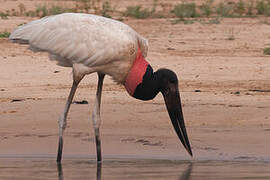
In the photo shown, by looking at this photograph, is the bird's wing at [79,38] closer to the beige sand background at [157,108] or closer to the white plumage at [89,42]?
the white plumage at [89,42]

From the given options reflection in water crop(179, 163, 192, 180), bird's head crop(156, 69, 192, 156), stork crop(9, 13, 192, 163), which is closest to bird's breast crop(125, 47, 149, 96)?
stork crop(9, 13, 192, 163)

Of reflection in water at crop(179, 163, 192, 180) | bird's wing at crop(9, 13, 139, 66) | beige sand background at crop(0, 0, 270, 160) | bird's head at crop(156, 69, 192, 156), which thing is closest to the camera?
reflection in water at crop(179, 163, 192, 180)

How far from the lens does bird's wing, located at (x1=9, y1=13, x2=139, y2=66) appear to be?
22.7 feet

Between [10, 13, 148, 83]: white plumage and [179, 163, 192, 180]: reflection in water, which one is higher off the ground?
[10, 13, 148, 83]: white plumage

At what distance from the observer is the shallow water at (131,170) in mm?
6488

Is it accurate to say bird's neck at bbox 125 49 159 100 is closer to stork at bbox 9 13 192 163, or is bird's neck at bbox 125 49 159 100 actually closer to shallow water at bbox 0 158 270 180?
stork at bbox 9 13 192 163

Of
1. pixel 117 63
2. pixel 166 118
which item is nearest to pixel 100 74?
pixel 117 63

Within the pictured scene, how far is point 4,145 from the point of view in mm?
7574

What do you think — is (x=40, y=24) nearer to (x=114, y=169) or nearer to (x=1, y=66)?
(x=114, y=169)

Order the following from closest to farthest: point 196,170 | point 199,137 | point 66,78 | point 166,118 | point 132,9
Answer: point 196,170, point 199,137, point 166,118, point 66,78, point 132,9

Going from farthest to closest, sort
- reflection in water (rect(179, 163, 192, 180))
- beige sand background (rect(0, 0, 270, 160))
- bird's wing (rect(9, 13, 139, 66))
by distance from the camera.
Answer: beige sand background (rect(0, 0, 270, 160)) < bird's wing (rect(9, 13, 139, 66)) < reflection in water (rect(179, 163, 192, 180))

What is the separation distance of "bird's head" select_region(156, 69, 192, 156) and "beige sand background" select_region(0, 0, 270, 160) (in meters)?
0.25

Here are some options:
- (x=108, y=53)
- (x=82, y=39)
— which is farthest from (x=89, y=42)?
(x=108, y=53)

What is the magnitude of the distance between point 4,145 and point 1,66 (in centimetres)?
399
